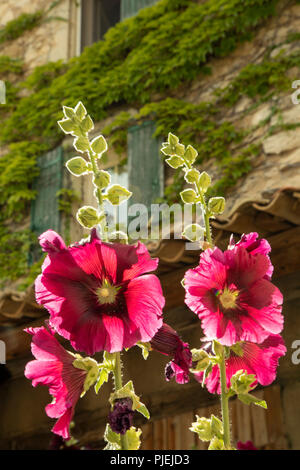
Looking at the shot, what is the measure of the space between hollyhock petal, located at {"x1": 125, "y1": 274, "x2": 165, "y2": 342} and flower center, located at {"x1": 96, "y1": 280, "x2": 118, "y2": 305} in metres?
0.03

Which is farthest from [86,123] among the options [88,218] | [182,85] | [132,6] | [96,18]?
[96,18]

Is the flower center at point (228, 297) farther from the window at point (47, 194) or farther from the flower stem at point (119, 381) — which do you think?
the window at point (47, 194)

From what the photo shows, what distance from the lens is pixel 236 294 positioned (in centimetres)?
74

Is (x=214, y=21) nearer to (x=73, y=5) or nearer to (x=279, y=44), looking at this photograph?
(x=279, y=44)

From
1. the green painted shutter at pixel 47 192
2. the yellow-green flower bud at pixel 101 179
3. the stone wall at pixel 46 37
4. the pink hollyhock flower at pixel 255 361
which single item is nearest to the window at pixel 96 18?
the stone wall at pixel 46 37

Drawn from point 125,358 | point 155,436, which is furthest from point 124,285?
point 125,358

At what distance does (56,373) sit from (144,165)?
17.7 feet

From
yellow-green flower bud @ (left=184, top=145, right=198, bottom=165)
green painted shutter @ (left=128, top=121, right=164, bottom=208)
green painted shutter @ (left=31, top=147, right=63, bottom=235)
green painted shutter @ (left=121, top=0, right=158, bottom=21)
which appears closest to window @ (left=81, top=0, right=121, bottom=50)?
green painted shutter @ (left=121, top=0, right=158, bottom=21)

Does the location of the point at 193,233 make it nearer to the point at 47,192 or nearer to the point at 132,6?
the point at 47,192

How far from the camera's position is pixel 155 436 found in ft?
12.8

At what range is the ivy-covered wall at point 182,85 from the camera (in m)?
5.53

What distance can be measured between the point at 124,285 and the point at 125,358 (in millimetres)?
3743

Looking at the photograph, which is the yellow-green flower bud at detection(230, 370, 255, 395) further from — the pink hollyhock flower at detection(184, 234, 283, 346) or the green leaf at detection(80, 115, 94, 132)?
the green leaf at detection(80, 115, 94, 132)

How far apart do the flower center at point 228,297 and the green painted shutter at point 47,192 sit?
580 centimetres
